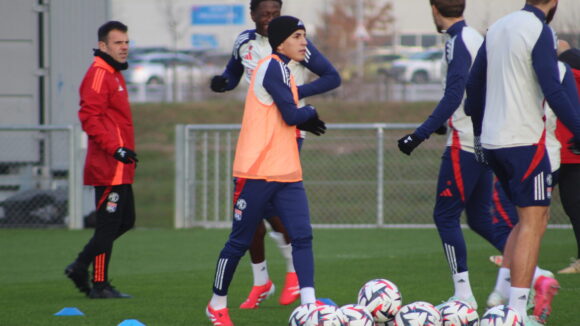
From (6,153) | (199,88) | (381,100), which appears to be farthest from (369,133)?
(6,153)

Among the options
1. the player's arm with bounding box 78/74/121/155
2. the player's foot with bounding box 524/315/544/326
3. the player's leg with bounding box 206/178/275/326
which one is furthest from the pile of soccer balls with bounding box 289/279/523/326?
the player's arm with bounding box 78/74/121/155

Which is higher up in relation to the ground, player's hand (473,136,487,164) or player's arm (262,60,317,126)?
player's arm (262,60,317,126)

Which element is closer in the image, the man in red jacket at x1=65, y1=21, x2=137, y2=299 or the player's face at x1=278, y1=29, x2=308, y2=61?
the player's face at x1=278, y1=29, x2=308, y2=61

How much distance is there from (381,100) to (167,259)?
17717 mm

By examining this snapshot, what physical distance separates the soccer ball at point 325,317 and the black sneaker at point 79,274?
2.91 m

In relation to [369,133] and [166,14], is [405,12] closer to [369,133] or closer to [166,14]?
[166,14]

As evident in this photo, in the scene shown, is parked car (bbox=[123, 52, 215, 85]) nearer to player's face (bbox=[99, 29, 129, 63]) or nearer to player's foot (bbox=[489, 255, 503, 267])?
player's foot (bbox=[489, 255, 503, 267])

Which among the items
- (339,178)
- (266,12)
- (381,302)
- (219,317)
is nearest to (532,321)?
(381,302)

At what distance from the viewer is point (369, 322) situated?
17.8ft

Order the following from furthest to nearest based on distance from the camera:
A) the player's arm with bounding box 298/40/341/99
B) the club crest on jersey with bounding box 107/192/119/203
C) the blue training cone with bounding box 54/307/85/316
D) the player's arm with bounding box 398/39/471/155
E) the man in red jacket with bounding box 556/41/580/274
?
the man in red jacket with bounding box 556/41/580/274, the club crest on jersey with bounding box 107/192/119/203, the player's arm with bounding box 298/40/341/99, the blue training cone with bounding box 54/307/85/316, the player's arm with bounding box 398/39/471/155

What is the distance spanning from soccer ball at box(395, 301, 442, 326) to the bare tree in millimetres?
26988

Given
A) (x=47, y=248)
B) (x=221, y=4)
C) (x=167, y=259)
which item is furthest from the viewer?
(x=221, y=4)

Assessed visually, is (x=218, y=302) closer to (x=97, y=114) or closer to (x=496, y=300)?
(x=496, y=300)

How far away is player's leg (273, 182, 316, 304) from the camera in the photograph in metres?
6.08
